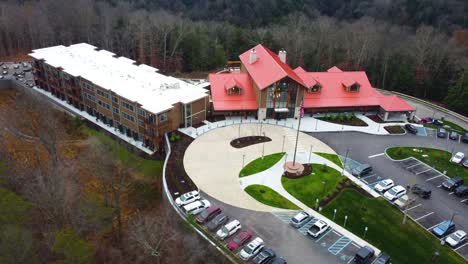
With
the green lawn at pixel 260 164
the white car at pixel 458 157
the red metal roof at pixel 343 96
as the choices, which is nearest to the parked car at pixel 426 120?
the red metal roof at pixel 343 96

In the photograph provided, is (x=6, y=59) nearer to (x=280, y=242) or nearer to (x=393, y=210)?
(x=280, y=242)

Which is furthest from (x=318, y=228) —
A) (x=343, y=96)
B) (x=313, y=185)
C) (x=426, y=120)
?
(x=426, y=120)

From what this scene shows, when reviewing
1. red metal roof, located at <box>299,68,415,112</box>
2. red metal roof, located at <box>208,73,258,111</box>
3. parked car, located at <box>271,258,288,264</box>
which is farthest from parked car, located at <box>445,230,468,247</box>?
red metal roof, located at <box>208,73,258,111</box>

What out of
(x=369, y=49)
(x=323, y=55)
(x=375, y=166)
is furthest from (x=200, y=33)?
(x=375, y=166)

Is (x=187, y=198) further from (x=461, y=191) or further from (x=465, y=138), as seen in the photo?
(x=465, y=138)

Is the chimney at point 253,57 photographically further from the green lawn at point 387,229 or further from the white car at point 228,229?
the white car at point 228,229

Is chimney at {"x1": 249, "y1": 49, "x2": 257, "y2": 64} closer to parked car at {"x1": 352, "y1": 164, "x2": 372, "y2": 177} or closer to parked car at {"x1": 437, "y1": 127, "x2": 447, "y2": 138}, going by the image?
parked car at {"x1": 352, "y1": 164, "x2": 372, "y2": 177}

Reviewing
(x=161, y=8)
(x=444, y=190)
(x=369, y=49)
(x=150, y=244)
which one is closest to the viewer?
(x=150, y=244)
